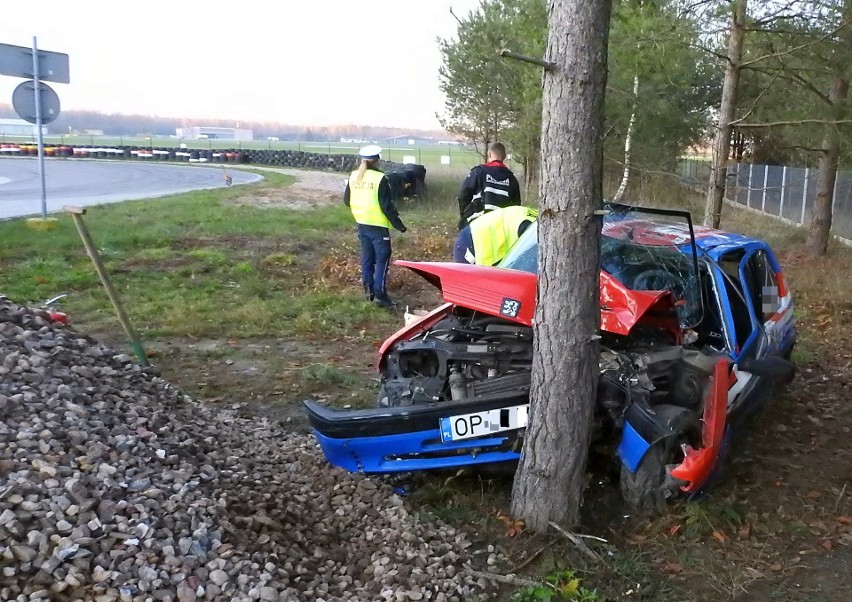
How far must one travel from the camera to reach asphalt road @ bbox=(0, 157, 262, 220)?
19.5m

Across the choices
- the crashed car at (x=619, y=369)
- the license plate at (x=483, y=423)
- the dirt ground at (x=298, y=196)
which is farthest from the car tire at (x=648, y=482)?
the dirt ground at (x=298, y=196)

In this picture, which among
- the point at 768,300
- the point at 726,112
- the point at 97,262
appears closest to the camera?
the point at 97,262

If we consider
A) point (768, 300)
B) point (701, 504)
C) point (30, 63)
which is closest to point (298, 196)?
point (30, 63)

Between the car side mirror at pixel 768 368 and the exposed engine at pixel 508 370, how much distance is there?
463 mm

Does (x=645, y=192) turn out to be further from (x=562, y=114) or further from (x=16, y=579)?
(x=16, y=579)

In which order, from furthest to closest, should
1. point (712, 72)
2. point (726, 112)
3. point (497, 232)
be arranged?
point (712, 72) < point (726, 112) < point (497, 232)

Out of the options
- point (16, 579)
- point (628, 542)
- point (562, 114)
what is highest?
point (562, 114)

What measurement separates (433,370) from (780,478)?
2.34 metres

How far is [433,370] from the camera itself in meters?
4.89

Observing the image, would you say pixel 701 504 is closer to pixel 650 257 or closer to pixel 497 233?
pixel 650 257

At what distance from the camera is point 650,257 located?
5.32 metres

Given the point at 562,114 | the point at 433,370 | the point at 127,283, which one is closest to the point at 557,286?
the point at 562,114

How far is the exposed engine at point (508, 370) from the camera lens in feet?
14.0

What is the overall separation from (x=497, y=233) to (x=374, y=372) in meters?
1.64
